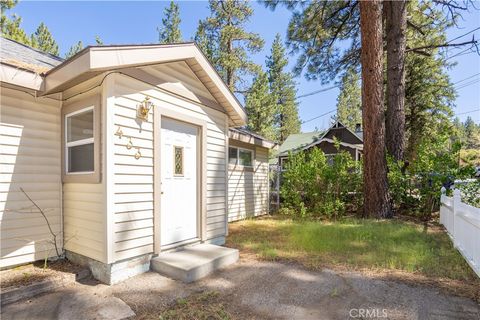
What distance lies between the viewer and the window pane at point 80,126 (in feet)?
12.1

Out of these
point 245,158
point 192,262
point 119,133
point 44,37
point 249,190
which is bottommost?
point 192,262

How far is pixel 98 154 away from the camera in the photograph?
3422 mm

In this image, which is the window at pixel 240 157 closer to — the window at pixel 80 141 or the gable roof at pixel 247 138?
the gable roof at pixel 247 138

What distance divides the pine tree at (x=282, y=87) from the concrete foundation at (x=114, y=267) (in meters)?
22.5

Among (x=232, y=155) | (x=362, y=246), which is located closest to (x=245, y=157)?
(x=232, y=155)

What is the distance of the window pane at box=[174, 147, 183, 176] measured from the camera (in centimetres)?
443

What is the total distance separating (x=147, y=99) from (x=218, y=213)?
2539 millimetres

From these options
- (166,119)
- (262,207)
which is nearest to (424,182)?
(262,207)

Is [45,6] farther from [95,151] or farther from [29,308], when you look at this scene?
[29,308]

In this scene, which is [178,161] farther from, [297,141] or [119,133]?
[297,141]

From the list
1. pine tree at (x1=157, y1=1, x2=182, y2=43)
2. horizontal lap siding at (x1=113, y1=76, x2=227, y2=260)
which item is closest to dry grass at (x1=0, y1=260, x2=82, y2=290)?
horizontal lap siding at (x1=113, y1=76, x2=227, y2=260)

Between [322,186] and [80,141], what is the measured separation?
6.99 metres

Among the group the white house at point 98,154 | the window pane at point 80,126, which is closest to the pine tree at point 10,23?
the white house at point 98,154

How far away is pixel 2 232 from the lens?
3.39m
